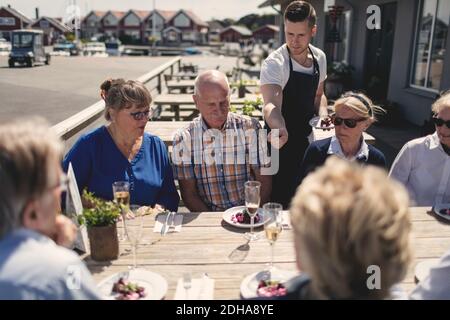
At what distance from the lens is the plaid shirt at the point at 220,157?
291cm

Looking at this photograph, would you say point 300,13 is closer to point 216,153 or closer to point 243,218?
point 216,153

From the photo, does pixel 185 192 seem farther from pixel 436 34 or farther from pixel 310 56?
pixel 436 34

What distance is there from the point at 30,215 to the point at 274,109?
224 cm

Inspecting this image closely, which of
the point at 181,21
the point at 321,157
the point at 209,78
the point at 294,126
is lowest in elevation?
the point at 321,157

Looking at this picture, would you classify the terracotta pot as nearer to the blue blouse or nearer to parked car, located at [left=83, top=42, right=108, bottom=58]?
the blue blouse

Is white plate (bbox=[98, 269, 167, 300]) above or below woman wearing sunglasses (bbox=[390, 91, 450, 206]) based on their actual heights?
below

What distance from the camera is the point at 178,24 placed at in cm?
8206

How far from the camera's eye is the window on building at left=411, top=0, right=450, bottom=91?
302 inches

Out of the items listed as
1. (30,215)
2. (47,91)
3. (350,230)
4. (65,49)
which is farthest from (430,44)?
(65,49)

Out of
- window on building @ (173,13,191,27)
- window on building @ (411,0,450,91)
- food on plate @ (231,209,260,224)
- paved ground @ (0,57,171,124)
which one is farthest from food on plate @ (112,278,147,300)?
window on building @ (173,13,191,27)

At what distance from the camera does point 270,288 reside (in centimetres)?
159

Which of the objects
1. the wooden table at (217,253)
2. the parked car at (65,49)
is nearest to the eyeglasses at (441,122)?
the wooden table at (217,253)

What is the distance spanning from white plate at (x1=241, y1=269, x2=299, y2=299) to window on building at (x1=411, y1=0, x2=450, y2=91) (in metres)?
7.23
